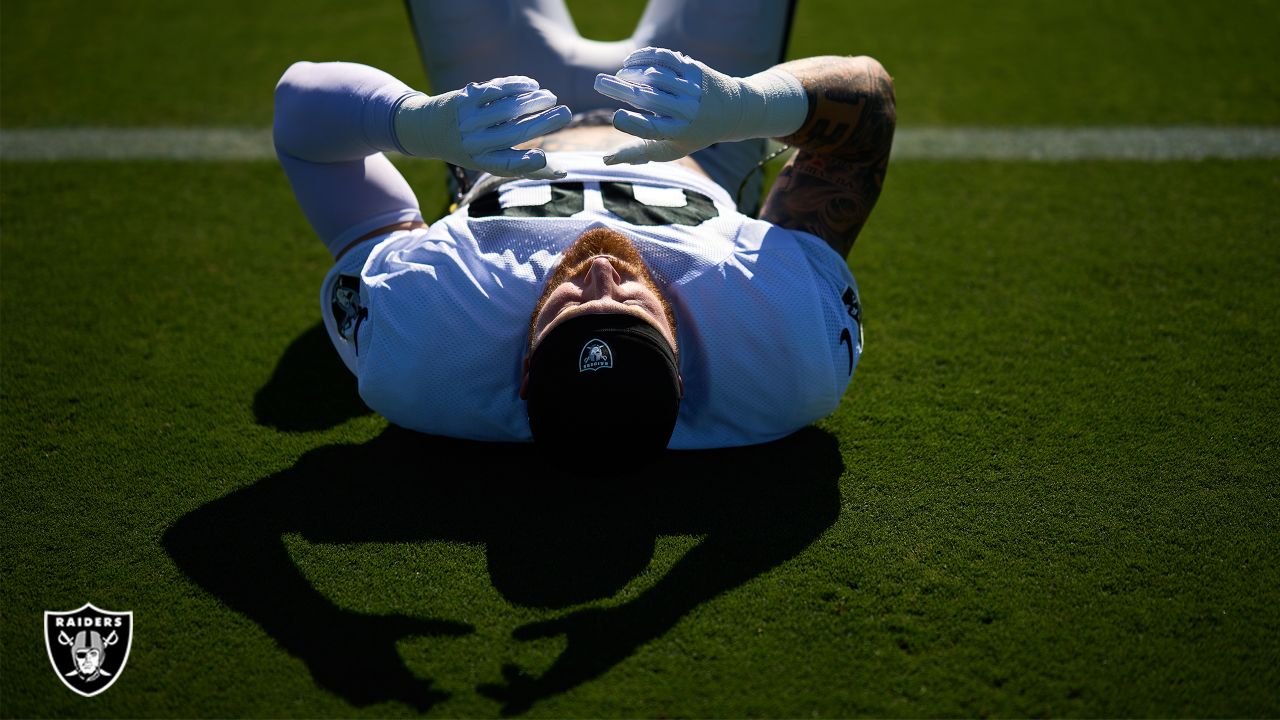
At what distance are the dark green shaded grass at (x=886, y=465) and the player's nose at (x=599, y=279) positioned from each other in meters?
0.58

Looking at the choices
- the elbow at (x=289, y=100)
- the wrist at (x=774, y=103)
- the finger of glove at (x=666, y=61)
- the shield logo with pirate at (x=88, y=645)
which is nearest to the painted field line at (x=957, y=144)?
the elbow at (x=289, y=100)

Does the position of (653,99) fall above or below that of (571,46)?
above

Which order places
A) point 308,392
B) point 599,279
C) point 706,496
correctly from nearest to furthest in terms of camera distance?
point 599,279, point 706,496, point 308,392

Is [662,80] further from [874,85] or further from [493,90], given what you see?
[874,85]

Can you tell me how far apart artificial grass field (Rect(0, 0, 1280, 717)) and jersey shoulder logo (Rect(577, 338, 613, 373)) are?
0.49 m

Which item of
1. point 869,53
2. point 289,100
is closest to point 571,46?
point 289,100

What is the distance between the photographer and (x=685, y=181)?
8.20 ft

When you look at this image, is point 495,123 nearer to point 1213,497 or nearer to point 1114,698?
point 1114,698

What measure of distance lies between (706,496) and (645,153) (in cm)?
78

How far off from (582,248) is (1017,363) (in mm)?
1315

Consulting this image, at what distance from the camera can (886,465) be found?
97.1 inches

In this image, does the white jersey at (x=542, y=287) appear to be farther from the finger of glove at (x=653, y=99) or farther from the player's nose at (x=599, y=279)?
the finger of glove at (x=653, y=99)

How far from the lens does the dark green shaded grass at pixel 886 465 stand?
77.1 inches

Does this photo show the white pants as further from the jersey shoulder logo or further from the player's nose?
the jersey shoulder logo
